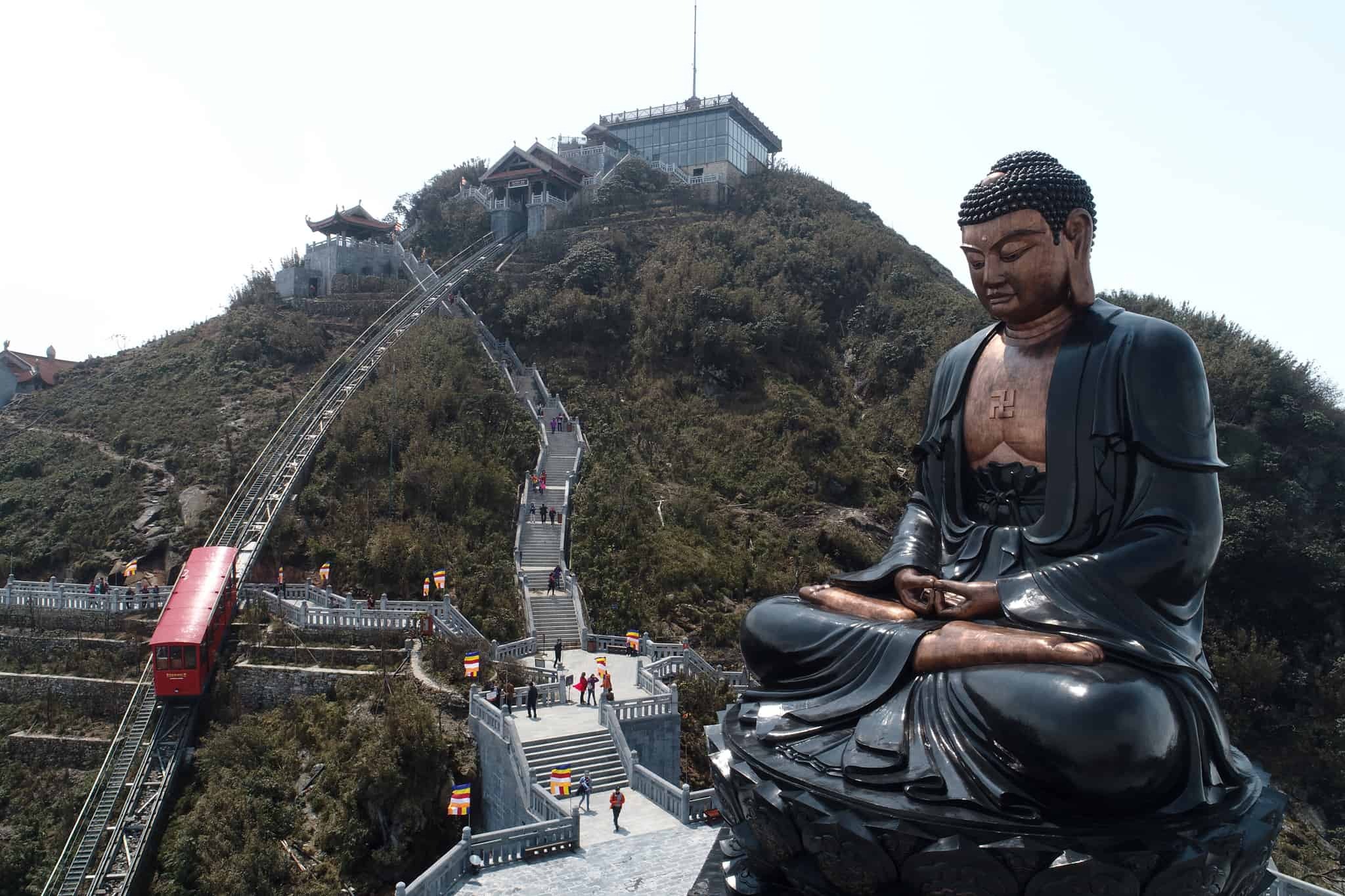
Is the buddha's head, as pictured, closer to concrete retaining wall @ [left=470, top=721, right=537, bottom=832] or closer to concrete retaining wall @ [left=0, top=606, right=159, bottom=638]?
concrete retaining wall @ [left=470, top=721, right=537, bottom=832]

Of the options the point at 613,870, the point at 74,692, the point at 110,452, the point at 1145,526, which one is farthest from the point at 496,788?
the point at 110,452

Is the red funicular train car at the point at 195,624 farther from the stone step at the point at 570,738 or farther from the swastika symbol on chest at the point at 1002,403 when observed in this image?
the swastika symbol on chest at the point at 1002,403

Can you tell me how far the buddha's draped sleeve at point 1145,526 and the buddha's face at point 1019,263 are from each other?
1.91 ft

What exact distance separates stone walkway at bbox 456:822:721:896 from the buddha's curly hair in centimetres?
720

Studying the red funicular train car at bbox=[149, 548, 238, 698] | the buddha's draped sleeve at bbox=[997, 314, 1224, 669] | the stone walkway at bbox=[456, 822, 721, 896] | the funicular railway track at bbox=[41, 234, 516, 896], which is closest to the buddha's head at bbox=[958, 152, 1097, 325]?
the buddha's draped sleeve at bbox=[997, 314, 1224, 669]

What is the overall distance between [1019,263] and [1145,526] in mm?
2098

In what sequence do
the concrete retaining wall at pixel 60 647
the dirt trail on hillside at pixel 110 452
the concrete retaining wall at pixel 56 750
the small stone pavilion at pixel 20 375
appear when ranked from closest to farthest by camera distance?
the concrete retaining wall at pixel 56 750
the concrete retaining wall at pixel 60 647
the dirt trail on hillside at pixel 110 452
the small stone pavilion at pixel 20 375

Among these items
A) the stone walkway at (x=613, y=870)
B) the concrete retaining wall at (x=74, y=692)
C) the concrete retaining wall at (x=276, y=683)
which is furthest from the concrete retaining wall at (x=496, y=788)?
the concrete retaining wall at (x=74, y=692)

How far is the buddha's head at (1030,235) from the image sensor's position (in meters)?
7.25

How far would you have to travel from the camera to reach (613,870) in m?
11.3

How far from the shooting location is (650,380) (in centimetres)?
3100

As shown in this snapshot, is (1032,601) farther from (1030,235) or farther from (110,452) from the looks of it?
(110,452)

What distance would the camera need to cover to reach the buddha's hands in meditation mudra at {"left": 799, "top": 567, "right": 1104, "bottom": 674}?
6051 mm

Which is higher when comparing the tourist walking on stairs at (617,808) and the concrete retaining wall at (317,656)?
the concrete retaining wall at (317,656)
